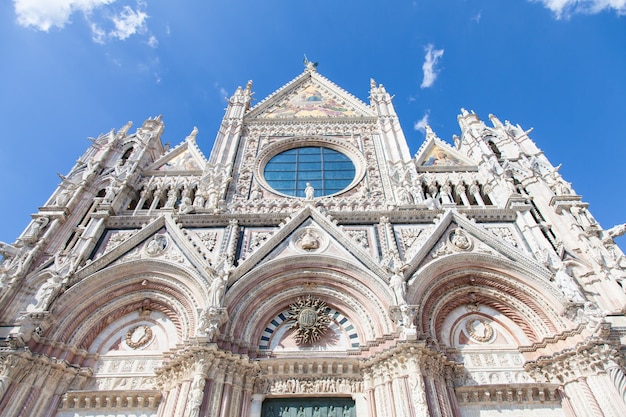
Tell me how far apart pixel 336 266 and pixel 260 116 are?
31.3 feet

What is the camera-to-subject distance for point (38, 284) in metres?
9.81

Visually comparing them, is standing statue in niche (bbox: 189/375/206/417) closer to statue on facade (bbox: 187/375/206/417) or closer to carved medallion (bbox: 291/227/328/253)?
statue on facade (bbox: 187/375/206/417)

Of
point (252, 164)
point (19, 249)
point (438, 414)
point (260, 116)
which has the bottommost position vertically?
point (438, 414)

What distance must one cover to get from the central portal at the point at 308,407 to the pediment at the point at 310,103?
11.5 meters

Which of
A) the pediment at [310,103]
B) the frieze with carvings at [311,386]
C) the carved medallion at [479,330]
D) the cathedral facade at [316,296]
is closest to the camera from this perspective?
the cathedral facade at [316,296]

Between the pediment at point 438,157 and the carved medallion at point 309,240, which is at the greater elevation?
the pediment at point 438,157

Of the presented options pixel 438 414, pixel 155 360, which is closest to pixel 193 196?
pixel 155 360

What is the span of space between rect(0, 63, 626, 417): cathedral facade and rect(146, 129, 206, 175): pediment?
24cm

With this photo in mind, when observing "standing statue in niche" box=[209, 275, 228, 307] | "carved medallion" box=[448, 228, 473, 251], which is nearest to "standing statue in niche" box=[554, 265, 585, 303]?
"carved medallion" box=[448, 228, 473, 251]

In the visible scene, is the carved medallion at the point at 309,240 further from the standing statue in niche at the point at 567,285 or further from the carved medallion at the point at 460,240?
the standing statue in niche at the point at 567,285

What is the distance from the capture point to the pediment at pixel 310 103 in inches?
688

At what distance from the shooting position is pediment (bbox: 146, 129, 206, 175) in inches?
558

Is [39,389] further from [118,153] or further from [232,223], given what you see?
[118,153]

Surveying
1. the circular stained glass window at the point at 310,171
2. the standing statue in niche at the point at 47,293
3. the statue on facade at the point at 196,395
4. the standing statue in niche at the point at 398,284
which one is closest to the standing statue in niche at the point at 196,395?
the statue on facade at the point at 196,395
